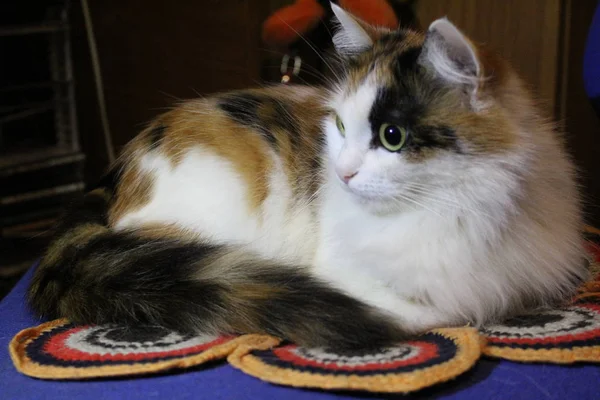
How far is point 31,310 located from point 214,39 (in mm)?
1173

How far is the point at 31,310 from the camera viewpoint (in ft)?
3.29

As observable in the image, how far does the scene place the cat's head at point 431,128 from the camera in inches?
31.3

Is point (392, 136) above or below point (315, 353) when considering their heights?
above

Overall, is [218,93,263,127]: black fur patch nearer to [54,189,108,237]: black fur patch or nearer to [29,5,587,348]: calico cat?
[29,5,587,348]: calico cat

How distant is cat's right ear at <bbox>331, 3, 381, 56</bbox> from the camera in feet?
3.12

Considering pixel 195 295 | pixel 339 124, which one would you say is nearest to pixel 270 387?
pixel 195 295

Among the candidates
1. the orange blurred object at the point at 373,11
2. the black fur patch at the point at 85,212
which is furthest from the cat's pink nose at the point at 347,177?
the orange blurred object at the point at 373,11

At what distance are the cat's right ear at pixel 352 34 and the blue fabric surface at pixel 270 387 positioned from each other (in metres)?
0.51

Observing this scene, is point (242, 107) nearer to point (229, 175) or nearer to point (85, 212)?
point (229, 175)

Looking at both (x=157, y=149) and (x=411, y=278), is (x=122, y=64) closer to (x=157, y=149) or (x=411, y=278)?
(x=157, y=149)

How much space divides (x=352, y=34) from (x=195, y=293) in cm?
47

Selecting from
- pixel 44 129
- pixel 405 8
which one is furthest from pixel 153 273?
pixel 44 129

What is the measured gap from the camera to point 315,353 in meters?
0.78

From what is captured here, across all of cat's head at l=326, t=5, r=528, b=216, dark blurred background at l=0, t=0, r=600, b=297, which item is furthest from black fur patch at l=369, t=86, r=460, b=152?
dark blurred background at l=0, t=0, r=600, b=297
